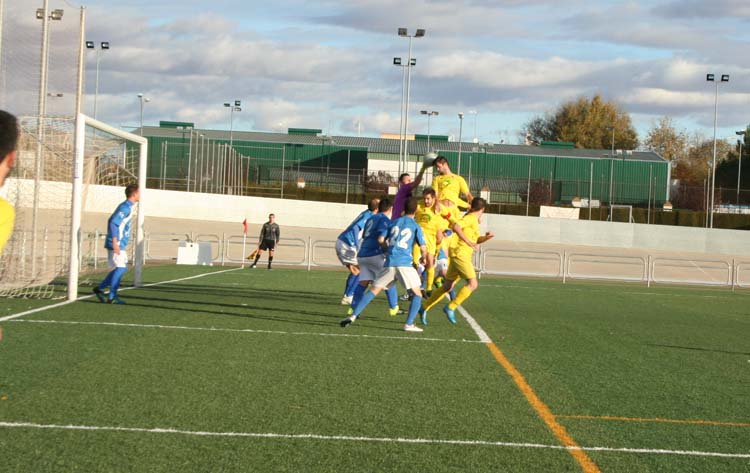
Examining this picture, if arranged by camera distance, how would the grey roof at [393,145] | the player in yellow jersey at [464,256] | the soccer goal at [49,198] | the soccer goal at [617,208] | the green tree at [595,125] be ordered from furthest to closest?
the green tree at [595,125] → the grey roof at [393,145] → the soccer goal at [617,208] → the soccer goal at [49,198] → the player in yellow jersey at [464,256]

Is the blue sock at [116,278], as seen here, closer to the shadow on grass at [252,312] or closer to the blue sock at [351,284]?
the shadow on grass at [252,312]

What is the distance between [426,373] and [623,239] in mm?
39178

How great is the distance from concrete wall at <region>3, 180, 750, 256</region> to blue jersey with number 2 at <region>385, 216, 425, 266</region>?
35.2 metres

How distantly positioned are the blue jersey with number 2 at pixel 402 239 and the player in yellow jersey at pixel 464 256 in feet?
3.56

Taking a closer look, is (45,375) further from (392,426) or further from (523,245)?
(523,245)

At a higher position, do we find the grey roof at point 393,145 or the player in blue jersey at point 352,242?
the grey roof at point 393,145

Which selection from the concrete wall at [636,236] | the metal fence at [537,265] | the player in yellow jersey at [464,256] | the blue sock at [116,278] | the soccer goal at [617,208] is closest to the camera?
the player in yellow jersey at [464,256]

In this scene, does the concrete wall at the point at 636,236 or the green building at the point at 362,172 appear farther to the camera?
the green building at the point at 362,172

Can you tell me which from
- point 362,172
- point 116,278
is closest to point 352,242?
point 116,278

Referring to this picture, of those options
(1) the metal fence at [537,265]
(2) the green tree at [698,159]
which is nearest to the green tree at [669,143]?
(2) the green tree at [698,159]

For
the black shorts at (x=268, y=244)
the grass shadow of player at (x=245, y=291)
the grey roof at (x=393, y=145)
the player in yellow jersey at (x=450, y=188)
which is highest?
the grey roof at (x=393, y=145)

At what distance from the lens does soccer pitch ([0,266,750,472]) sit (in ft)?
18.5

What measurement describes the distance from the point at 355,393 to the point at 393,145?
68055 millimetres

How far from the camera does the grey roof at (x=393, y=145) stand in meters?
71.0
